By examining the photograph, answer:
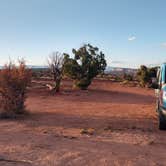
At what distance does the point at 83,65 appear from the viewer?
1361 inches

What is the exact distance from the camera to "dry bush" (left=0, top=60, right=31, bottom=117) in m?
13.2

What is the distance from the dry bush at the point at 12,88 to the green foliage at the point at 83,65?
19.9 metres

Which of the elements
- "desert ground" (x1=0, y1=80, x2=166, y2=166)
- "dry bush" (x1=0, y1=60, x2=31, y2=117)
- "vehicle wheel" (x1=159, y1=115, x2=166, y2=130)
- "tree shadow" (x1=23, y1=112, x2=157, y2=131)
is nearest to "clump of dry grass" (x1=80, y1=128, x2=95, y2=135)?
"desert ground" (x1=0, y1=80, x2=166, y2=166)

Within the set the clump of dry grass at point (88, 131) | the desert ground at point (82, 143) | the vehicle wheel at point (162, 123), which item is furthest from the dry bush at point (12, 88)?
the vehicle wheel at point (162, 123)

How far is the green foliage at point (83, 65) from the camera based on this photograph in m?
33.8

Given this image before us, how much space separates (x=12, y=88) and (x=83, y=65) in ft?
71.1

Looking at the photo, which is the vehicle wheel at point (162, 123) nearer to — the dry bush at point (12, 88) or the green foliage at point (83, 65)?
the dry bush at point (12, 88)

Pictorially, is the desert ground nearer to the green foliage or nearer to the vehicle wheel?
the vehicle wheel

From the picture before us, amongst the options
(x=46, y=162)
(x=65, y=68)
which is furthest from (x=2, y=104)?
(x=65, y=68)

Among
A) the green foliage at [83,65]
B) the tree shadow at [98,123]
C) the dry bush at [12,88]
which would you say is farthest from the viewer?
the green foliage at [83,65]

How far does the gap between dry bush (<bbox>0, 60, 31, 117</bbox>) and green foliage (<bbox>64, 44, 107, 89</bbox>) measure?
1994cm

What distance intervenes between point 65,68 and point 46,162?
27.9 meters

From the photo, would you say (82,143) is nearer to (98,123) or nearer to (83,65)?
(98,123)

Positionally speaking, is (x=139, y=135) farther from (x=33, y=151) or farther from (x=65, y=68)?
(x=65, y=68)
